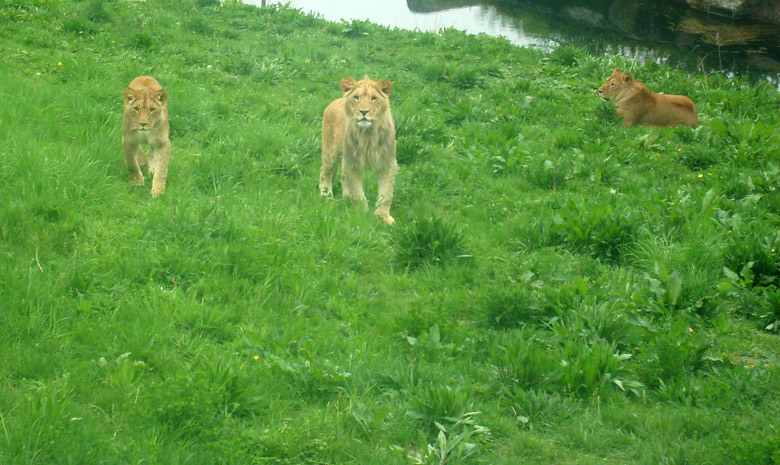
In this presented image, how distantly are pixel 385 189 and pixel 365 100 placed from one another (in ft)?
2.77

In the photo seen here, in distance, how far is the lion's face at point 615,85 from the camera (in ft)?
34.5

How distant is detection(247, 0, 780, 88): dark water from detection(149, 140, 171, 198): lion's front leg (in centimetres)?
928

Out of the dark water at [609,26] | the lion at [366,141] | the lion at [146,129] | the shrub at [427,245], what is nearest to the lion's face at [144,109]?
the lion at [146,129]

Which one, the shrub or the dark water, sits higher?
the dark water

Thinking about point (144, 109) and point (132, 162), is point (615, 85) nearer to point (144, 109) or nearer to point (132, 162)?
point (144, 109)

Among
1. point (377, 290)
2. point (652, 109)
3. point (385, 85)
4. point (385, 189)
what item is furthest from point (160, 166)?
point (652, 109)

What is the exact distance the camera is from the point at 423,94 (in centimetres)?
1099

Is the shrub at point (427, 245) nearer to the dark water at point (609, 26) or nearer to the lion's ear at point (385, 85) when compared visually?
the lion's ear at point (385, 85)

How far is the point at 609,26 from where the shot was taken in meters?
20.6

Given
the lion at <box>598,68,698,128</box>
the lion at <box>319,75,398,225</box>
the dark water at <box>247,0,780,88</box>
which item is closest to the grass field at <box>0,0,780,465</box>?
the lion at <box>319,75,398,225</box>

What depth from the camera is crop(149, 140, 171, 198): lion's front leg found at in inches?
261

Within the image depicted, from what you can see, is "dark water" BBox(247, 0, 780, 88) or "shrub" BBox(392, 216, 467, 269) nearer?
"shrub" BBox(392, 216, 467, 269)

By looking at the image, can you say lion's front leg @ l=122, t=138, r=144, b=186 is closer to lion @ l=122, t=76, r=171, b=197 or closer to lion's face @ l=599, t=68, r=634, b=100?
lion @ l=122, t=76, r=171, b=197

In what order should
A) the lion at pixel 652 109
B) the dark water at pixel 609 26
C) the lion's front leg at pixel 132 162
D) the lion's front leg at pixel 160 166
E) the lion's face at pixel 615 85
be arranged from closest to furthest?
the lion's front leg at pixel 160 166 < the lion's front leg at pixel 132 162 < the lion at pixel 652 109 < the lion's face at pixel 615 85 < the dark water at pixel 609 26
